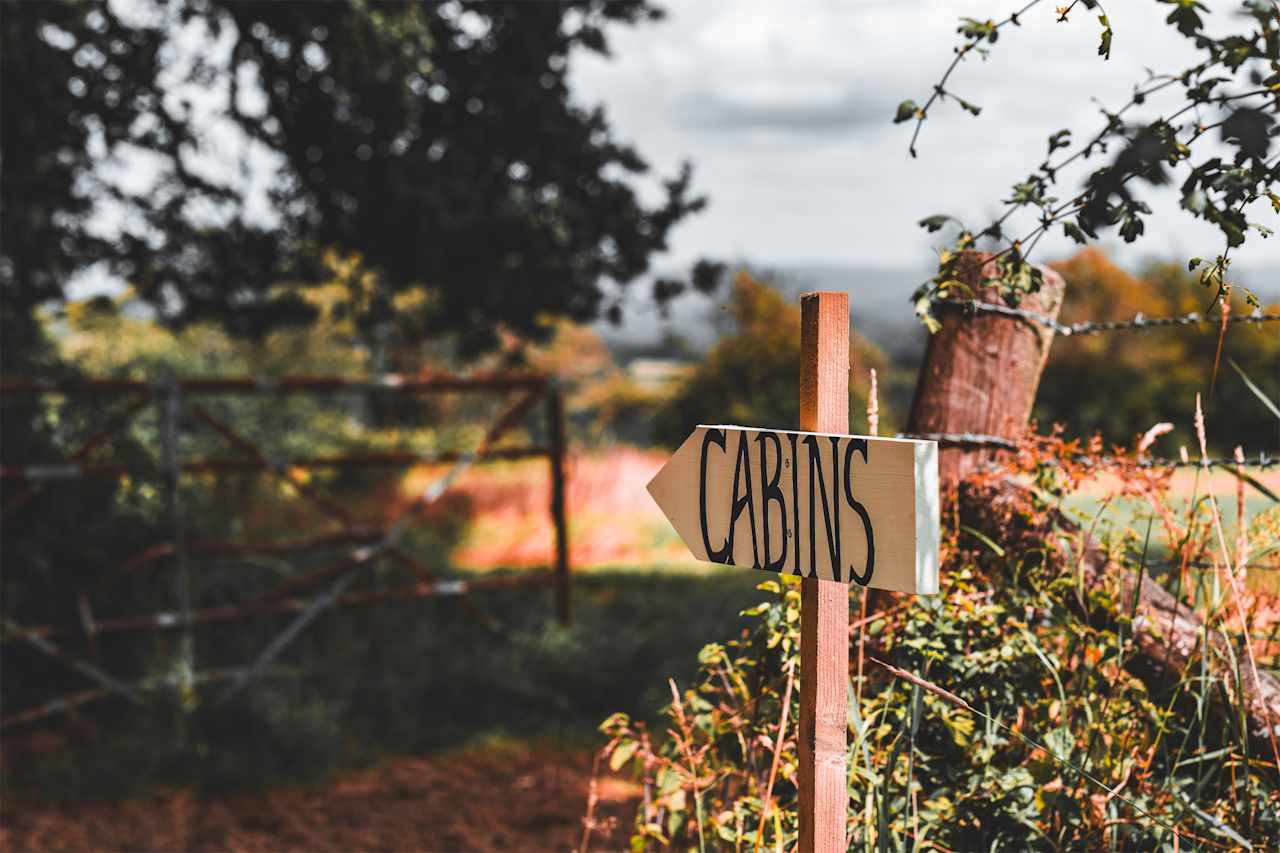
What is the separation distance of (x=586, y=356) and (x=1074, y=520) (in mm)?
23685

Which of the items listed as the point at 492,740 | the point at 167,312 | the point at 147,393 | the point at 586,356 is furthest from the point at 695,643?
the point at 586,356

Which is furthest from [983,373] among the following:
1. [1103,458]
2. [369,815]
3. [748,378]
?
[748,378]

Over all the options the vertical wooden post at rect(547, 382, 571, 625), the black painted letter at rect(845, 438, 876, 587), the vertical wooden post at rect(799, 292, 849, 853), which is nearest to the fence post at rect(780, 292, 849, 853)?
the vertical wooden post at rect(799, 292, 849, 853)

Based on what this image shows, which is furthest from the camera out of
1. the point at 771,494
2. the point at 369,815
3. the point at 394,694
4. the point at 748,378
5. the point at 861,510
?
the point at 748,378

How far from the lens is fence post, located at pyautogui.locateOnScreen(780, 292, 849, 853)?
1.84m

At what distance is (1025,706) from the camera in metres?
2.45

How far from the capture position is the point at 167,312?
766 cm

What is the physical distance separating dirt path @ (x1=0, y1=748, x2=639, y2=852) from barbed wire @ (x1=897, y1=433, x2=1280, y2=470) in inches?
80.0

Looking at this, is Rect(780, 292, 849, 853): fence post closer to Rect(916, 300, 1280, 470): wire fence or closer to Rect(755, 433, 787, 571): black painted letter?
Rect(755, 433, 787, 571): black painted letter

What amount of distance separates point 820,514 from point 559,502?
15.9ft

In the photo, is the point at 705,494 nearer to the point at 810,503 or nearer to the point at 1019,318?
the point at 810,503

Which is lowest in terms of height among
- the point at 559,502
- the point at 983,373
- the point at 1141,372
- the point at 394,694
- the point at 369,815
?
the point at 369,815

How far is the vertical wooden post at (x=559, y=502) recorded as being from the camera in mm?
6500

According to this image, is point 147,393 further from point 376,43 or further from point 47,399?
point 376,43
